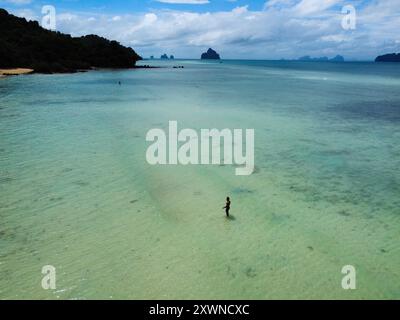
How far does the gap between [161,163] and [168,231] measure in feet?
33.5

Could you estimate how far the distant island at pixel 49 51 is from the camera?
109 m

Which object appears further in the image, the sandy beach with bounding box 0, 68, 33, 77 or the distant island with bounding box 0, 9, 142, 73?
the distant island with bounding box 0, 9, 142, 73

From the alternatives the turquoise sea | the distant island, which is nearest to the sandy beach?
the distant island

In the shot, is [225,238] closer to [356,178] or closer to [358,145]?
[356,178]

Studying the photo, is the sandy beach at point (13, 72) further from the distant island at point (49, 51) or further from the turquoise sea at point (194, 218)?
the turquoise sea at point (194, 218)

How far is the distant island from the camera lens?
10931cm

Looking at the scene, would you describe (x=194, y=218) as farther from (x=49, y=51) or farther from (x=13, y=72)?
(x=49, y=51)

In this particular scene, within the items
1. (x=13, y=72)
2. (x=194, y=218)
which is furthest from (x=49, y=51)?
(x=194, y=218)

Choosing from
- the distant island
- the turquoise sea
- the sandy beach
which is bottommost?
the turquoise sea

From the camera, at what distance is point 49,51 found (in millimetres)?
129375

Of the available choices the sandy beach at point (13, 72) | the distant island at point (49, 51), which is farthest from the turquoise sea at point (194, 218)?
the distant island at point (49, 51)

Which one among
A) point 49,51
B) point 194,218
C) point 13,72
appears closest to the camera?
point 194,218

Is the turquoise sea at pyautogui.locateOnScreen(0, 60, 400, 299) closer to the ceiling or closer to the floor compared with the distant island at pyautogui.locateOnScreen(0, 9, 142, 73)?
closer to the floor

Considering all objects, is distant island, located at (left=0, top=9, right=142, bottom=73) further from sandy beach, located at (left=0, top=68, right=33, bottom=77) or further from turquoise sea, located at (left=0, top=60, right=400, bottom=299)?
turquoise sea, located at (left=0, top=60, right=400, bottom=299)
